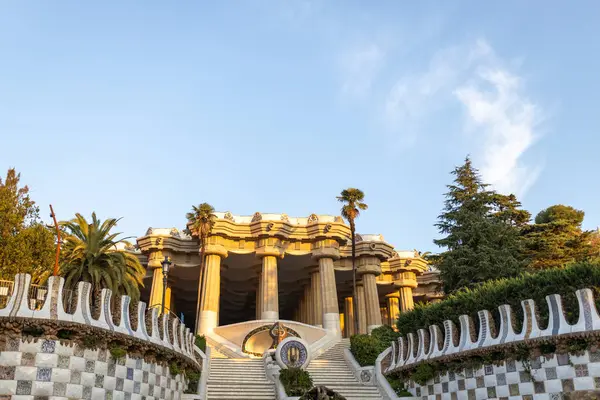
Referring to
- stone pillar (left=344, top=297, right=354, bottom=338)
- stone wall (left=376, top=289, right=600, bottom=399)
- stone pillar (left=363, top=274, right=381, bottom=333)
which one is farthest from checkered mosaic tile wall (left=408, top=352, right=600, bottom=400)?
stone pillar (left=344, top=297, right=354, bottom=338)

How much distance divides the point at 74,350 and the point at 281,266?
34988mm

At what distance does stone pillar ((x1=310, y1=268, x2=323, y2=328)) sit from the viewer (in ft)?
150

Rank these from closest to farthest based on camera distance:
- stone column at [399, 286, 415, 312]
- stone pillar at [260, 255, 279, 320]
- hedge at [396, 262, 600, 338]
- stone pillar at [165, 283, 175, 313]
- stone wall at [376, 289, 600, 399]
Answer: stone wall at [376, 289, 600, 399]
hedge at [396, 262, 600, 338]
stone pillar at [260, 255, 279, 320]
stone pillar at [165, 283, 175, 313]
stone column at [399, 286, 415, 312]

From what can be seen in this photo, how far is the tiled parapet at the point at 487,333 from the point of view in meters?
16.1

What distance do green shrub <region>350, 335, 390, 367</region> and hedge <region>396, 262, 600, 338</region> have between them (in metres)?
5.70

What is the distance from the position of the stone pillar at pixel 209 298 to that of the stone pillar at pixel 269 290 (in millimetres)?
3646

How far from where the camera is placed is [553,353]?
16578mm

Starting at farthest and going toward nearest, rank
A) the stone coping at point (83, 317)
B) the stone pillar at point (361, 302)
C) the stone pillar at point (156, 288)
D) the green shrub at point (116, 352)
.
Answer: the stone pillar at point (361, 302) < the stone pillar at point (156, 288) < the green shrub at point (116, 352) < the stone coping at point (83, 317)

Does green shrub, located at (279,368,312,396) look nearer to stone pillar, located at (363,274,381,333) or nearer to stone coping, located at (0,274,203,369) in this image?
stone coping, located at (0,274,203,369)

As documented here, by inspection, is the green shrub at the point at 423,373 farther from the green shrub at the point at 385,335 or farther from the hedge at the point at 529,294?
the green shrub at the point at 385,335

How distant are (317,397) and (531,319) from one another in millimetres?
7586

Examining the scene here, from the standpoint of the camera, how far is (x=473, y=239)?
3306 centimetres

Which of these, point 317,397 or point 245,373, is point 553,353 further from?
point 245,373

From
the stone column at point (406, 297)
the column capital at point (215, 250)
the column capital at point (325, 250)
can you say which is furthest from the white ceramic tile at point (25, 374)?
the stone column at point (406, 297)
